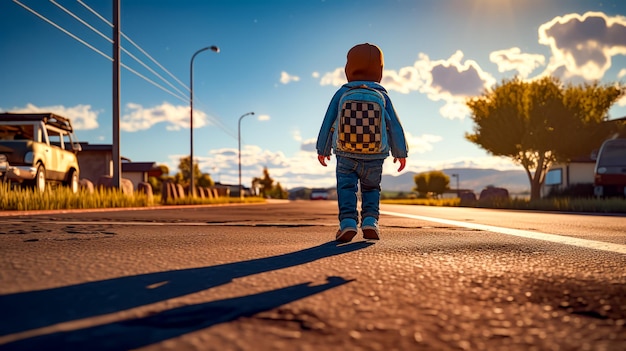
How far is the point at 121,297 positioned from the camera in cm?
146

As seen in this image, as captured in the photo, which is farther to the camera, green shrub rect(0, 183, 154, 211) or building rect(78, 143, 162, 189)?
building rect(78, 143, 162, 189)

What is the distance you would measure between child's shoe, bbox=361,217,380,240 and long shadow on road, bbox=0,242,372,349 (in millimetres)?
1627

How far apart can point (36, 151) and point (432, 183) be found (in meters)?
109

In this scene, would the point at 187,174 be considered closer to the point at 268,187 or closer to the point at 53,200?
the point at 268,187

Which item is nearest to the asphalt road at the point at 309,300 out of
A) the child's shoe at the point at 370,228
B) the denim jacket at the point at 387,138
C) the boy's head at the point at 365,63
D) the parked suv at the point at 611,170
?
the child's shoe at the point at 370,228

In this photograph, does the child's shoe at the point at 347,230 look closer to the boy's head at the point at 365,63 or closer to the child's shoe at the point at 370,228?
the child's shoe at the point at 370,228

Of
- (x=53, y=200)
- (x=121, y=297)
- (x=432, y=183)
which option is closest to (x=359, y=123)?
(x=121, y=297)

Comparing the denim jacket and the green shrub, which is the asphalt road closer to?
the denim jacket

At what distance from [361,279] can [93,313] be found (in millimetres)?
920

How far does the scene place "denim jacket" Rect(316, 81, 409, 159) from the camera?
12.5 ft

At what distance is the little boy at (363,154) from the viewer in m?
3.65

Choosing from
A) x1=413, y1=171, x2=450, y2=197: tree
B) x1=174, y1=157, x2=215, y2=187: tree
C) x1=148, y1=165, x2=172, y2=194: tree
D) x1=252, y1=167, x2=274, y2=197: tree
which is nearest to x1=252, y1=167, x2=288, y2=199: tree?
x1=252, y1=167, x2=274, y2=197: tree

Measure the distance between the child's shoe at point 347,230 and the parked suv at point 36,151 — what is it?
29.9 ft

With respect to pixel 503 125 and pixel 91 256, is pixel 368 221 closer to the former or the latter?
pixel 91 256
